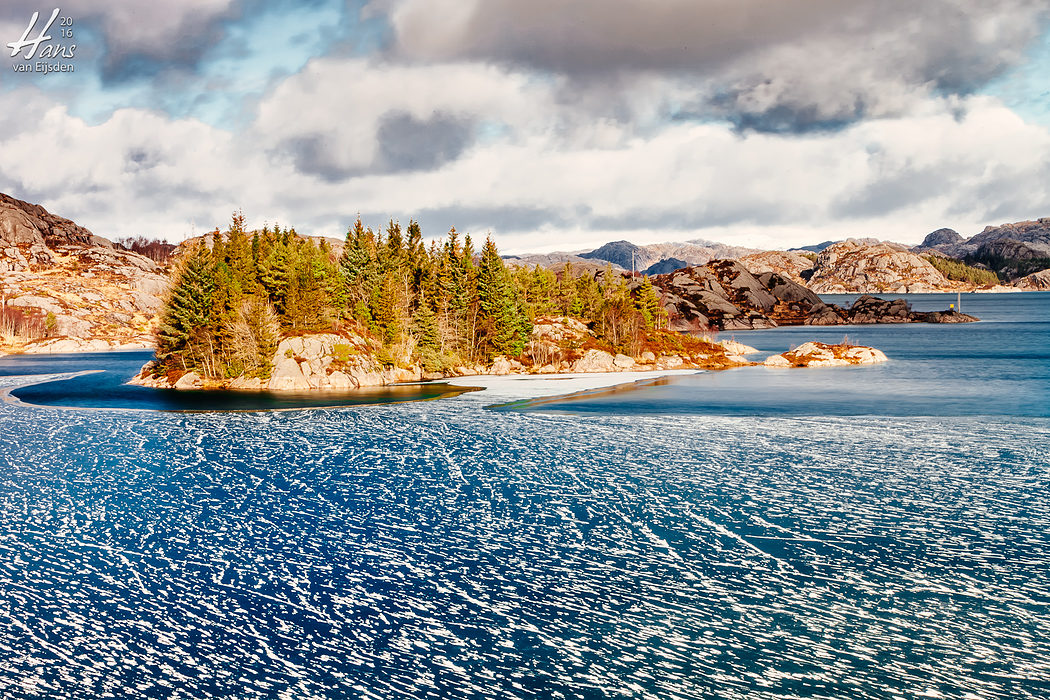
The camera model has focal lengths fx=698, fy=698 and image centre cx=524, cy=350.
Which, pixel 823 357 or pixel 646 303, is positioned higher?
pixel 646 303

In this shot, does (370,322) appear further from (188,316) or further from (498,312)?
(188,316)

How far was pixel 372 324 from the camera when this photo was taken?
101500 millimetres

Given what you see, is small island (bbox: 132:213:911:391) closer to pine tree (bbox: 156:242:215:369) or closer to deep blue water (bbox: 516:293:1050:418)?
pine tree (bbox: 156:242:215:369)

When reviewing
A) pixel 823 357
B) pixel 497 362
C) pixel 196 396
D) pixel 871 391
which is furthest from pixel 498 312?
pixel 871 391

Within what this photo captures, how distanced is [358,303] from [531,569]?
86.5m

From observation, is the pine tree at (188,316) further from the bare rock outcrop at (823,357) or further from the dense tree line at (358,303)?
the bare rock outcrop at (823,357)

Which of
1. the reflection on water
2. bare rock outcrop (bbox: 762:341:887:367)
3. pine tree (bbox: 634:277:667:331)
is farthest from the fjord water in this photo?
pine tree (bbox: 634:277:667:331)

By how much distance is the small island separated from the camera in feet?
289

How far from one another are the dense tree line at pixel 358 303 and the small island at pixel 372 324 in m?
0.18

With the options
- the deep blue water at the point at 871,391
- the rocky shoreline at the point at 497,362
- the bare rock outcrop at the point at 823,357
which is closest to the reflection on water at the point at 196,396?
the rocky shoreline at the point at 497,362

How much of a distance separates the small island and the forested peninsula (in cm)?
21

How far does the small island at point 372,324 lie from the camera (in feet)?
289

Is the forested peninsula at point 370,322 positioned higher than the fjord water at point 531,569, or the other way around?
the forested peninsula at point 370,322

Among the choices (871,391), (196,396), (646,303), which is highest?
(646,303)
